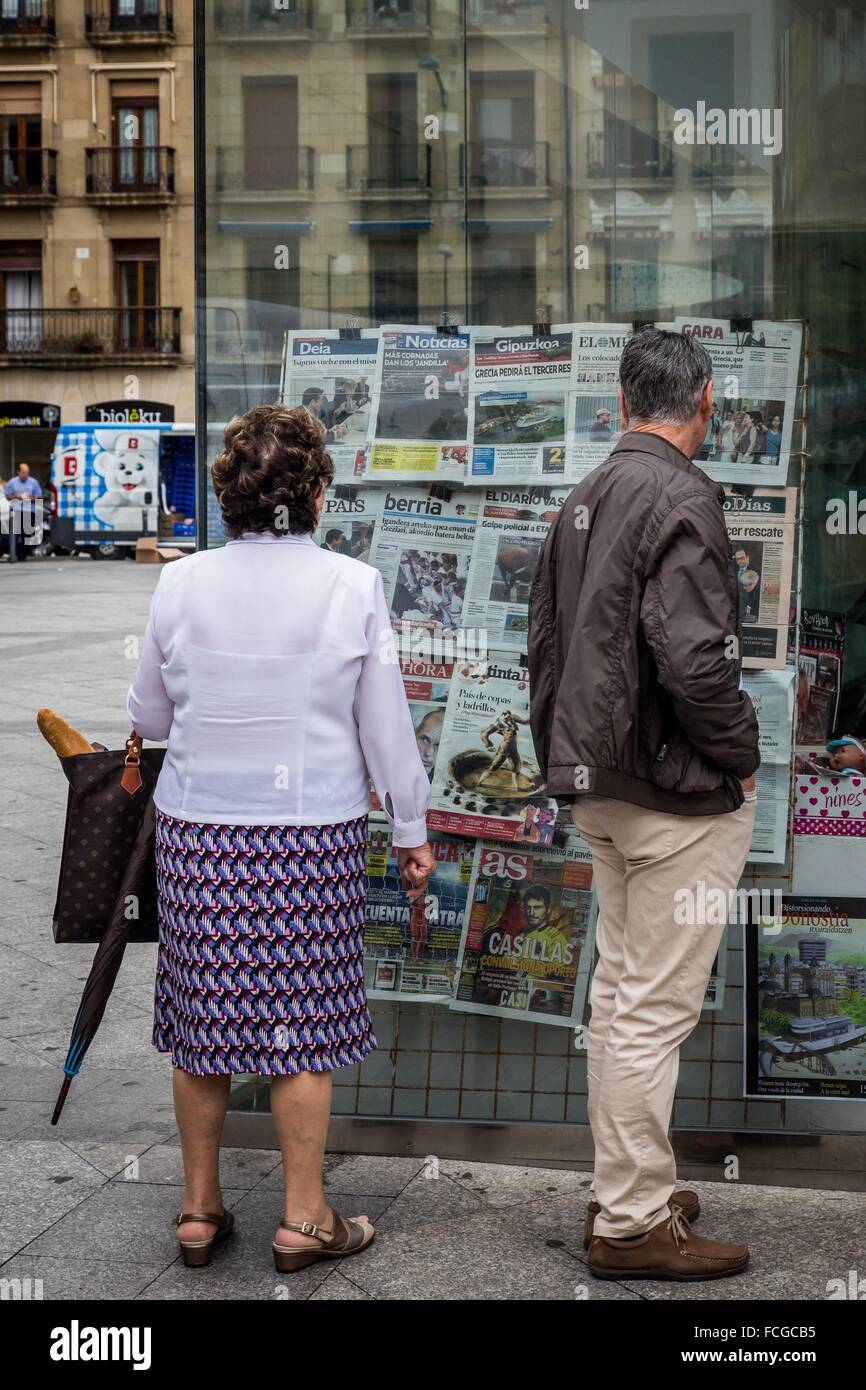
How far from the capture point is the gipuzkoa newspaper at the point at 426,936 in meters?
3.94

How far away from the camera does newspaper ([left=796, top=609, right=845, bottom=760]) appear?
386cm

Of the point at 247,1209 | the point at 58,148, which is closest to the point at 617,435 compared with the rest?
the point at 247,1209

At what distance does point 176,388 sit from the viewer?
1518 inches

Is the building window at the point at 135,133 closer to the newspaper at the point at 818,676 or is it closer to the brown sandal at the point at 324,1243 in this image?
the newspaper at the point at 818,676

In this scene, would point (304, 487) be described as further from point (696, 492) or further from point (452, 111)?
point (452, 111)

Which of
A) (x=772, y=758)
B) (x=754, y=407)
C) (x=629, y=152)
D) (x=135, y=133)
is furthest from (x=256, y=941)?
(x=135, y=133)

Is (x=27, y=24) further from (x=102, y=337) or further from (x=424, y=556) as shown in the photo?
(x=424, y=556)

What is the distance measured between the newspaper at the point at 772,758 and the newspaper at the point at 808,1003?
15cm

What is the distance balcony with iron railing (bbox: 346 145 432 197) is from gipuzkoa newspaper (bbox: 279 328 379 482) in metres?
0.35

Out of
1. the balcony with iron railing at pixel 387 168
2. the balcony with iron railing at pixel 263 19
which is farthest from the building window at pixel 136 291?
the balcony with iron railing at pixel 387 168

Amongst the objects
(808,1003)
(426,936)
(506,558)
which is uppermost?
(506,558)

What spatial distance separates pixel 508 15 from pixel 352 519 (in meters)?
1.26

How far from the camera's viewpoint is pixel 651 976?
123 inches
